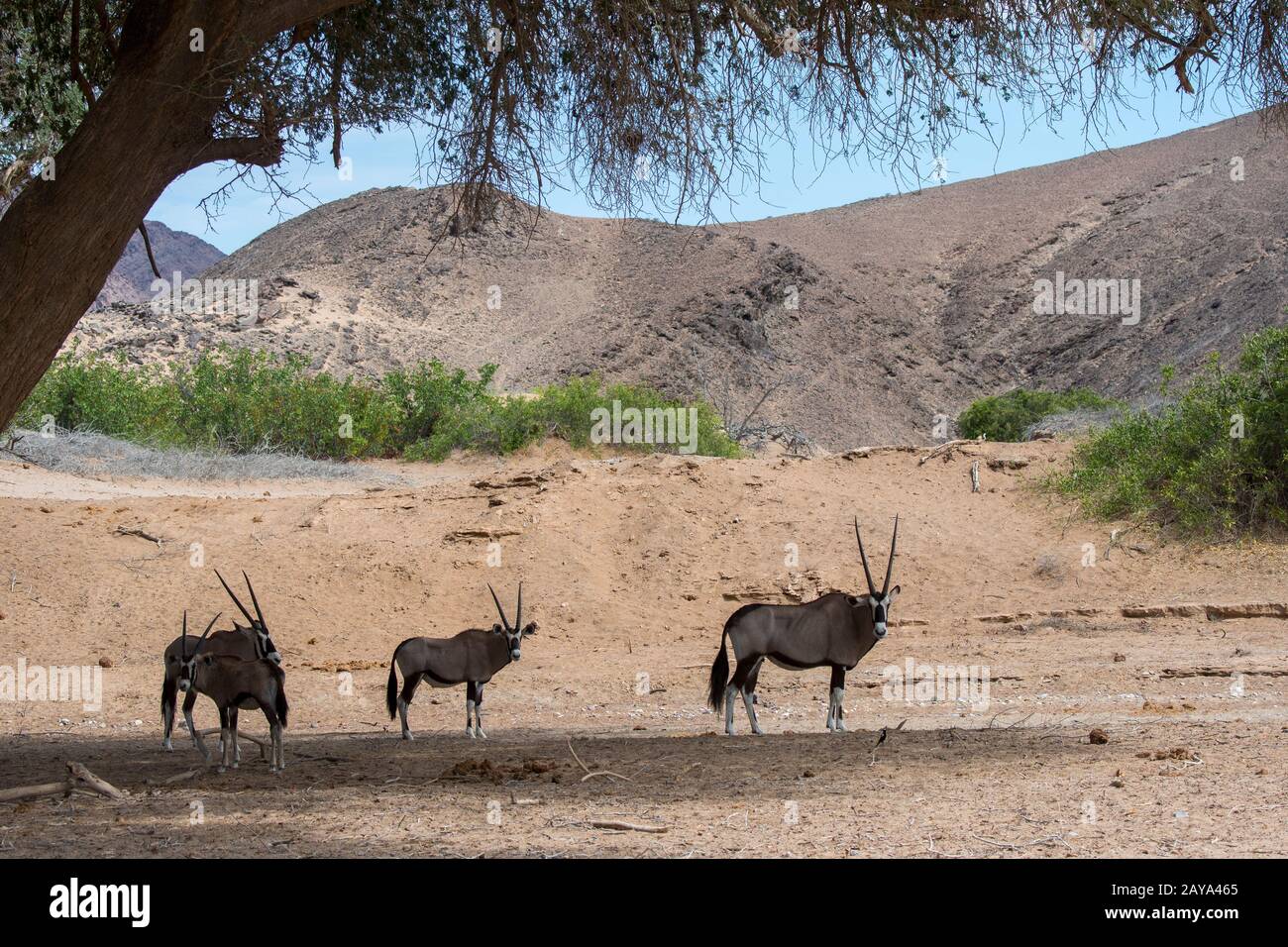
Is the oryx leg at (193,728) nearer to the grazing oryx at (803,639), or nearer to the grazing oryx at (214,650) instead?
the grazing oryx at (214,650)

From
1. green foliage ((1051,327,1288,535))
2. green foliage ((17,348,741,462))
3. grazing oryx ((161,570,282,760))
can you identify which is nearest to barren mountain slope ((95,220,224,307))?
green foliage ((17,348,741,462))

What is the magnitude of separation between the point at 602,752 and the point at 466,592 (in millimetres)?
8264

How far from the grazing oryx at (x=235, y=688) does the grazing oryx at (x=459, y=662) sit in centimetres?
158

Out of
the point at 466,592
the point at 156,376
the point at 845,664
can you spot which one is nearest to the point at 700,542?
the point at 466,592

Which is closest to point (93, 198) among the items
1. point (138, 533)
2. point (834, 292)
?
point (138, 533)

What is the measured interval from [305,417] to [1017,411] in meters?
16.0

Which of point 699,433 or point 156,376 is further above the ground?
point 156,376

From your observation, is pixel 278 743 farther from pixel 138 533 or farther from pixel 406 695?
pixel 138 533

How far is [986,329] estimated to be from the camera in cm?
5403

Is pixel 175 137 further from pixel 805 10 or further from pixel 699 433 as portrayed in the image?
pixel 699 433

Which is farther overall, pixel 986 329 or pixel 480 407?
pixel 986 329

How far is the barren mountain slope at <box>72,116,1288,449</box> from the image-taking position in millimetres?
46219

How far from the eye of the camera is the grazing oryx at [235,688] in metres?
8.58

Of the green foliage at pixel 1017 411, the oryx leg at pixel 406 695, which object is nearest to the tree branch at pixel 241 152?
the oryx leg at pixel 406 695
